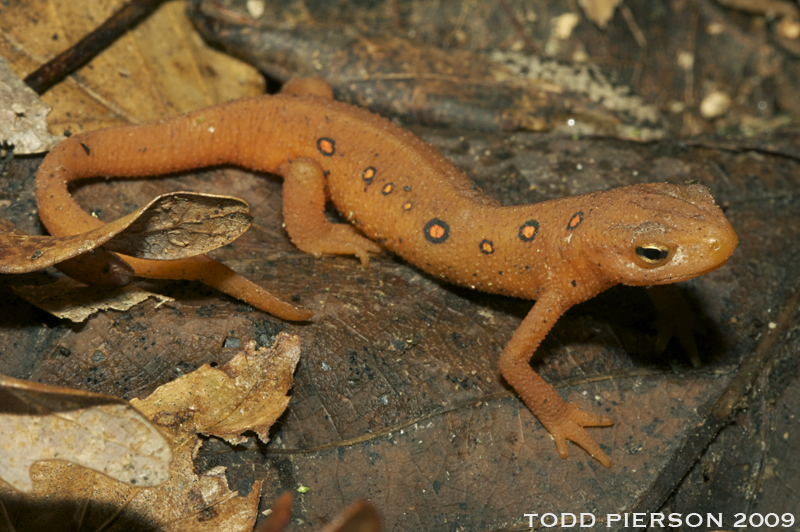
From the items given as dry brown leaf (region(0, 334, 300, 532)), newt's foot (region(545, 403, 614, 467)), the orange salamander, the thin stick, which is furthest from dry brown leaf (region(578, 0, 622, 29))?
dry brown leaf (region(0, 334, 300, 532))

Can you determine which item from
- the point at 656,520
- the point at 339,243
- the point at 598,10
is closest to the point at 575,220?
the point at 339,243

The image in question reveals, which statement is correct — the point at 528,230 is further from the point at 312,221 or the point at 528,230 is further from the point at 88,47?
the point at 88,47

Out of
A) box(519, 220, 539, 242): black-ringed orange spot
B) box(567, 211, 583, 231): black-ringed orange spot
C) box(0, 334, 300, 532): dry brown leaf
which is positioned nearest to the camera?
box(0, 334, 300, 532): dry brown leaf

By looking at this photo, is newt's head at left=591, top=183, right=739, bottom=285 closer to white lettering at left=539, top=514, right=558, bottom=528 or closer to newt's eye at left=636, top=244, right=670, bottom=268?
newt's eye at left=636, top=244, right=670, bottom=268

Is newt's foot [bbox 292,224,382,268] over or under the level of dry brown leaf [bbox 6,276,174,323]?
under

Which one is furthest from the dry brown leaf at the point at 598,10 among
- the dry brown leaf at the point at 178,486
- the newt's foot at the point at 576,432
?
the dry brown leaf at the point at 178,486

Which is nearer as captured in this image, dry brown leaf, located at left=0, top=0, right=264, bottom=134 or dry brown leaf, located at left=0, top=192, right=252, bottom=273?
dry brown leaf, located at left=0, top=192, right=252, bottom=273

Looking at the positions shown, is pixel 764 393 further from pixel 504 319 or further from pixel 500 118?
pixel 500 118

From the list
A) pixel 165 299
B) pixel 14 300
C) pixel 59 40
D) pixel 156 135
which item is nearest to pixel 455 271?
pixel 165 299
